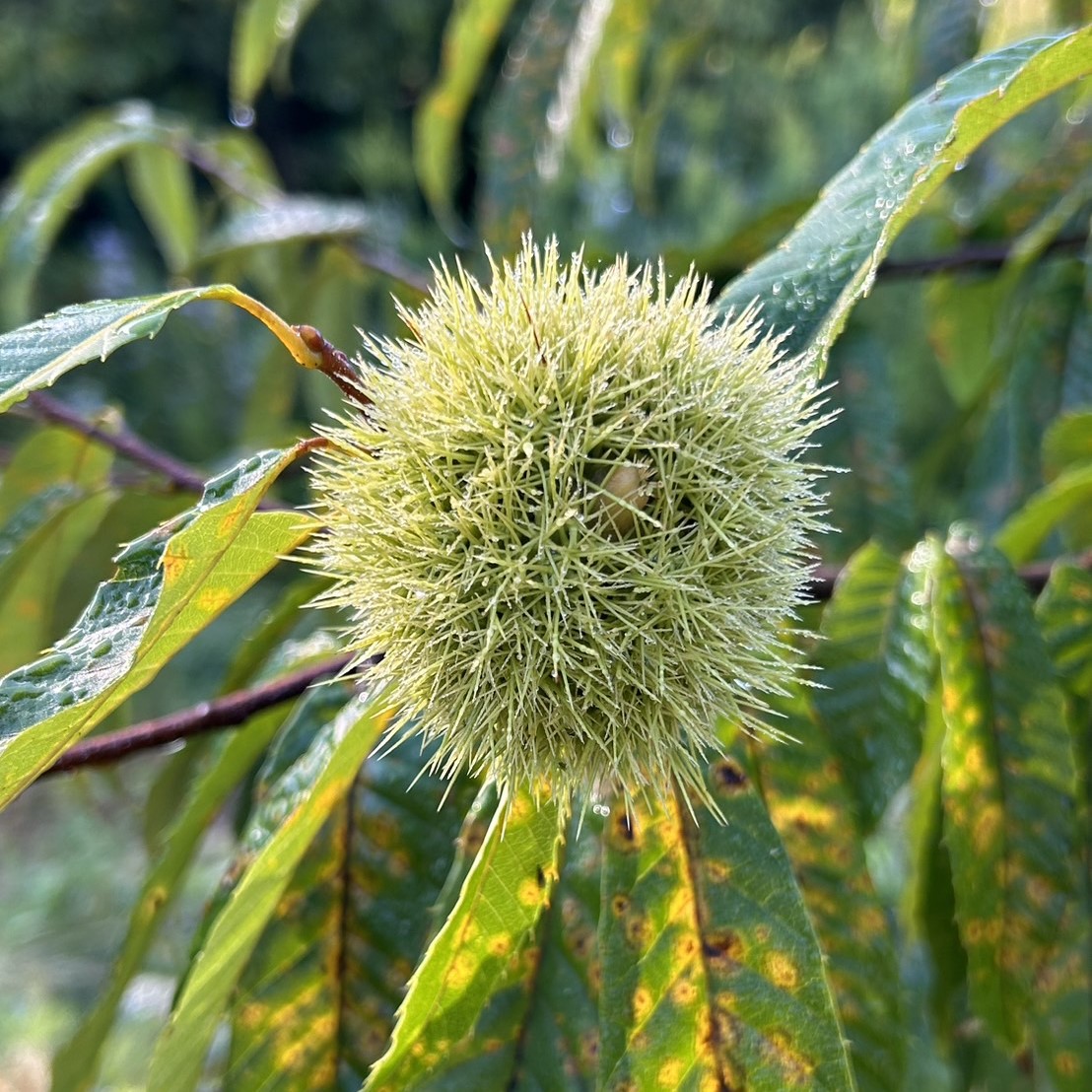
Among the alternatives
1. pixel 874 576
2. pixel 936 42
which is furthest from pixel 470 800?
pixel 936 42

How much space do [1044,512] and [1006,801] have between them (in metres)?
0.25

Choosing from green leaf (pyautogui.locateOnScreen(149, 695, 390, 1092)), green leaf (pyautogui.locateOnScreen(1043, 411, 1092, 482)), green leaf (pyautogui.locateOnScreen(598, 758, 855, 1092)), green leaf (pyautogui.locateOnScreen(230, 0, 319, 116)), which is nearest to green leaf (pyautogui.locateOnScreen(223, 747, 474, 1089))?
green leaf (pyautogui.locateOnScreen(149, 695, 390, 1092))

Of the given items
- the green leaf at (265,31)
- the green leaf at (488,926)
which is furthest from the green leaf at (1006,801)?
the green leaf at (265,31)

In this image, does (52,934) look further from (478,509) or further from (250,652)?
(478,509)

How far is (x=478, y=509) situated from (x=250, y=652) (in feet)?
1.63

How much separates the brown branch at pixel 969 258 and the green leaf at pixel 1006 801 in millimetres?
539

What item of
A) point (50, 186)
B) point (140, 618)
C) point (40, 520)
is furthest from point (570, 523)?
point (50, 186)

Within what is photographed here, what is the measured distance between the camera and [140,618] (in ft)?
1.42

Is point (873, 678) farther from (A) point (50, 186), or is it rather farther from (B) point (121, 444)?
(A) point (50, 186)

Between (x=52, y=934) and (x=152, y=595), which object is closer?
(x=152, y=595)

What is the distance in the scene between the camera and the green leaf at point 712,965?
48 centimetres

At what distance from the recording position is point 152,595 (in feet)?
1.43

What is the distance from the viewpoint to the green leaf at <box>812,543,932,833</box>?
66 cm

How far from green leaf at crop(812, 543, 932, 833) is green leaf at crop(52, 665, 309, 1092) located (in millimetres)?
400
